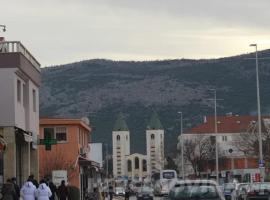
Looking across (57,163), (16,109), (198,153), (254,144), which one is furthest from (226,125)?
(16,109)

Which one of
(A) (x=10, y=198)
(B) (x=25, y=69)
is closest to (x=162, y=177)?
(B) (x=25, y=69)

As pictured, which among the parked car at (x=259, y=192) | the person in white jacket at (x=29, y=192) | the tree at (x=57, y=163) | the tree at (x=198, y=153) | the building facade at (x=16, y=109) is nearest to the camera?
the person in white jacket at (x=29, y=192)

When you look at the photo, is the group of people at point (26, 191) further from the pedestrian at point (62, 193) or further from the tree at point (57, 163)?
the tree at point (57, 163)

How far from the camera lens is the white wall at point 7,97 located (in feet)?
133

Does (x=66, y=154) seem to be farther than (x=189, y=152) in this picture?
No

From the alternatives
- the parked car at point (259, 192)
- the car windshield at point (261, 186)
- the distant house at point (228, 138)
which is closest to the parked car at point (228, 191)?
the car windshield at point (261, 186)

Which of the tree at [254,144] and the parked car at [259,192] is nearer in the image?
the parked car at [259,192]

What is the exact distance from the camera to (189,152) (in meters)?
134

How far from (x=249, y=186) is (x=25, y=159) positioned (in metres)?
14.0

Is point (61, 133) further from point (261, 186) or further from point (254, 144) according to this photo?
point (261, 186)

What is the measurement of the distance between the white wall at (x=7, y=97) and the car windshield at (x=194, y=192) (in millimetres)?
17147

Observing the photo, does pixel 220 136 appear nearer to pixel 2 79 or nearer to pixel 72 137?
pixel 72 137

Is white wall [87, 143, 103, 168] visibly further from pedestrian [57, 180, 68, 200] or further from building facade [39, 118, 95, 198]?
pedestrian [57, 180, 68, 200]

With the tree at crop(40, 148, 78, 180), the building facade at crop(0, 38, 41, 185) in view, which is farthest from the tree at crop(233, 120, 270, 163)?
the building facade at crop(0, 38, 41, 185)
